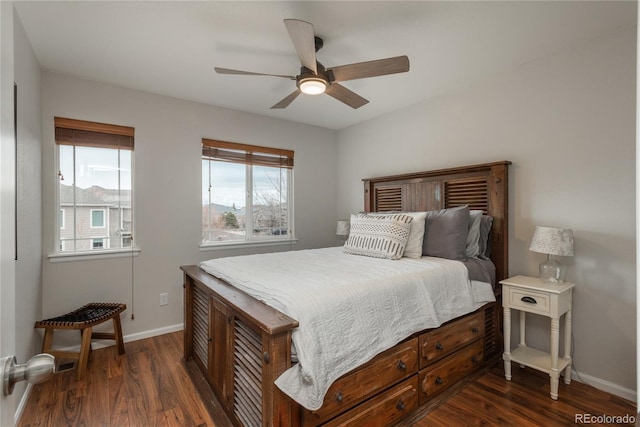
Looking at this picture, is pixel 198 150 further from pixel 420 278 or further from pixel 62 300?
pixel 420 278

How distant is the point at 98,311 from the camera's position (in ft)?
8.38

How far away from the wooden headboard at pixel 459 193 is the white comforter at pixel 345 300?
1.80ft

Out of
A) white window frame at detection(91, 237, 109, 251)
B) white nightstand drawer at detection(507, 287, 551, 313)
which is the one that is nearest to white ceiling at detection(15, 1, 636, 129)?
white window frame at detection(91, 237, 109, 251)

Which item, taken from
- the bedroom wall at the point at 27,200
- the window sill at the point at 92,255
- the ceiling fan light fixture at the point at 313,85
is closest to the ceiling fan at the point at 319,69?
the ceiling fan light fixture at the point at 313,85

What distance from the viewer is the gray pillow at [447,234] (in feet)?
8.02

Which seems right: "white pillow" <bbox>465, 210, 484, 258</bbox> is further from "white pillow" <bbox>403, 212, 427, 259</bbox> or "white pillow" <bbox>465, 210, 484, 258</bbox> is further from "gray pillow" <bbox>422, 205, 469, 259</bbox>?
"white pillow" <bbox>403, 212, 427, 259</bbox>

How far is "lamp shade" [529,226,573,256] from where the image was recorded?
2.10 metres

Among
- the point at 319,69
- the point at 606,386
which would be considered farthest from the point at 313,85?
the point at 606,386

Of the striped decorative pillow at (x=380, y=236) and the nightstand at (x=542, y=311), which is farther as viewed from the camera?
the striped decorative pillow at (x=380, y=236)

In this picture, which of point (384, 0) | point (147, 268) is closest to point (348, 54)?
point (384, 0)

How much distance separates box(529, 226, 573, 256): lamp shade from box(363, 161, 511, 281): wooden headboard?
46cm

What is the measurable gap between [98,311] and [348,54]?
292cm

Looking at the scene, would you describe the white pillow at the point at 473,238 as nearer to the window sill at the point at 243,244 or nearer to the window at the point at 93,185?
the window sill at the point at 243,244

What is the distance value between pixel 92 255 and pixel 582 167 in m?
4.13
